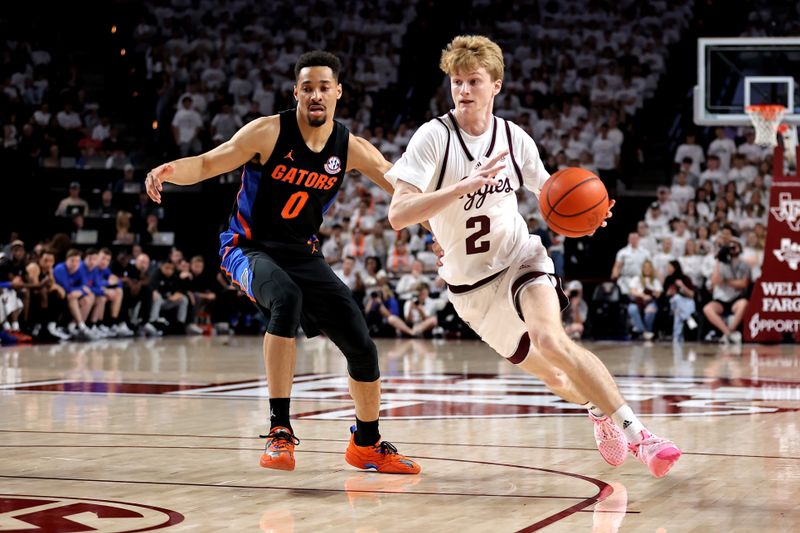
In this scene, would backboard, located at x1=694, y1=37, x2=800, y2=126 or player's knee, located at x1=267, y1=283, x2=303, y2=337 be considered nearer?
player's knee, located at x1=267, y1=283, x2=303, y2=337

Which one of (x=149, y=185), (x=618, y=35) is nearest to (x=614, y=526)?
(x=149, y=185)

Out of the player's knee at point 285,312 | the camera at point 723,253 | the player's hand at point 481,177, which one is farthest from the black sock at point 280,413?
the camera at point 723,253

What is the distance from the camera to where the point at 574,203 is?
225 inches

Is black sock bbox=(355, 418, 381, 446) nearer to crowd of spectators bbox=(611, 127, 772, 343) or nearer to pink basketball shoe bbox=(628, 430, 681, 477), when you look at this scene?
pink basketball shoe bbox=(628, 430, 681, 477)

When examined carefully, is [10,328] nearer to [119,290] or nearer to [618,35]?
[119,290]

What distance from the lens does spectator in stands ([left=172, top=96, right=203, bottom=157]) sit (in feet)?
72.0

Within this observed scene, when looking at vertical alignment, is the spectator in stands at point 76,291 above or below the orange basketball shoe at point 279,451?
above

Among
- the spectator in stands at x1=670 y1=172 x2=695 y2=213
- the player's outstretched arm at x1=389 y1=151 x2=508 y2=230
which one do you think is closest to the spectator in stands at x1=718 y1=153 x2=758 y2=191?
the spectator in stands at x1=670 y1=172 x2=695 y2=213

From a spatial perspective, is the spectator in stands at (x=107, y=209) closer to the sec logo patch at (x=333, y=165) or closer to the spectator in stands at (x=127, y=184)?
the spectator in stands at (x=127, y=184)

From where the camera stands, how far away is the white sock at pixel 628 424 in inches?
208

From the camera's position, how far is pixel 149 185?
5.83m

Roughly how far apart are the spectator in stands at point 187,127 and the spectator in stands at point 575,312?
7733mm

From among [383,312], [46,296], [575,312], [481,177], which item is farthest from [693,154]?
[481,177]

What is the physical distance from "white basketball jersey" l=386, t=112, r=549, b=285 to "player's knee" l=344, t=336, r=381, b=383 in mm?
551
